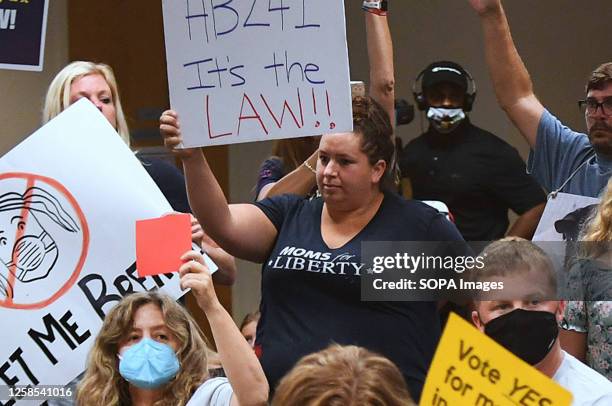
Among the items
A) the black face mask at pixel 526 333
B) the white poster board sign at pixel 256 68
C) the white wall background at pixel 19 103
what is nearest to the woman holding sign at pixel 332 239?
the white poster board sign at pixel 256 68

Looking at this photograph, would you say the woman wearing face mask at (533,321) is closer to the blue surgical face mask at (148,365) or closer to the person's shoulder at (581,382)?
the person's shoulder at (581,382)

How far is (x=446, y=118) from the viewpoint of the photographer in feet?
19.6

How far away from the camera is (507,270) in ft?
12.5

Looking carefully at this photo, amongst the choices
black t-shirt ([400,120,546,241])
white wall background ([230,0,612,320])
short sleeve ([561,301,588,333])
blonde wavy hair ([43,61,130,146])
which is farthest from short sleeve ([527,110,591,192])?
white wall background ([230,0,612,320])

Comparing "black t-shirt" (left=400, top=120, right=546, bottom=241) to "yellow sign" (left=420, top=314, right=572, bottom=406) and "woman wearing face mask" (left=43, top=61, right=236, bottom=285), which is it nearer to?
"woman wearing face mask" (left=43, top=61, right=236, bottom=285)

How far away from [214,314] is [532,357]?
832 mm

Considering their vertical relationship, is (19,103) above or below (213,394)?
above

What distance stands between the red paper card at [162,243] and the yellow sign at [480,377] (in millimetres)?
1179

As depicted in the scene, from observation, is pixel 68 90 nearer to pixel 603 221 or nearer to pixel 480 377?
pixel 603 221

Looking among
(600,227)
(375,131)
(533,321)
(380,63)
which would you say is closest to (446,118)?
(380,63)

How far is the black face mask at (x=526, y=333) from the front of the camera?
12.0ft

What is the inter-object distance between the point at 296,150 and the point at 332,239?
2.91 feet

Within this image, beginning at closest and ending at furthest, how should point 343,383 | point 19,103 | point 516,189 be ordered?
point 343,383, point 516,189, point 19,103

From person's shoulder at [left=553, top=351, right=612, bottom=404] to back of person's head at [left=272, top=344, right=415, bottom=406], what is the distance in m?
0.75
